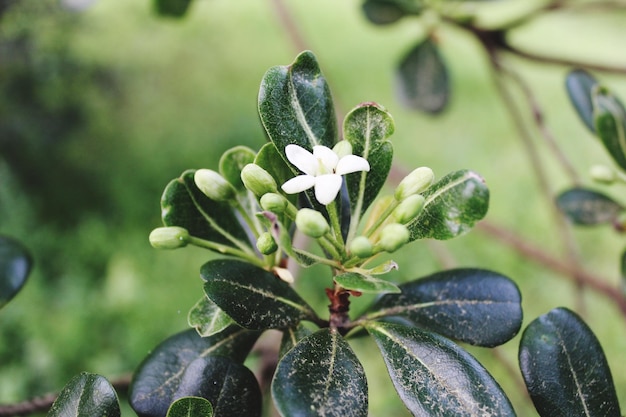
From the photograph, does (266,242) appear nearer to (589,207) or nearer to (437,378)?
(437,378)

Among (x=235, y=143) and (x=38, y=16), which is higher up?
(x=38, y=16)

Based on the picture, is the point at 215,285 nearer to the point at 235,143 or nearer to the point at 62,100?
the point at 62,100

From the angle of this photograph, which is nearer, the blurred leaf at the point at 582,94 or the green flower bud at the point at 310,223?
the green flower bud at the point at 310,223

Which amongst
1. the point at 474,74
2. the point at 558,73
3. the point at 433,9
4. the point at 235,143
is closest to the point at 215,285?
the point at 433,9

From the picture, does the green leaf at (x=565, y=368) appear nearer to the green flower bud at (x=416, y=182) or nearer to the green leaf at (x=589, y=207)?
the green flower bud at (x=416, y=182)

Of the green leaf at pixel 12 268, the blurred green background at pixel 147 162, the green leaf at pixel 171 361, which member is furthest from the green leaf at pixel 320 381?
the blurred green background at pixel 147 162

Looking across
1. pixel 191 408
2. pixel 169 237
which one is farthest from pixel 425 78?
pixel 191 408
